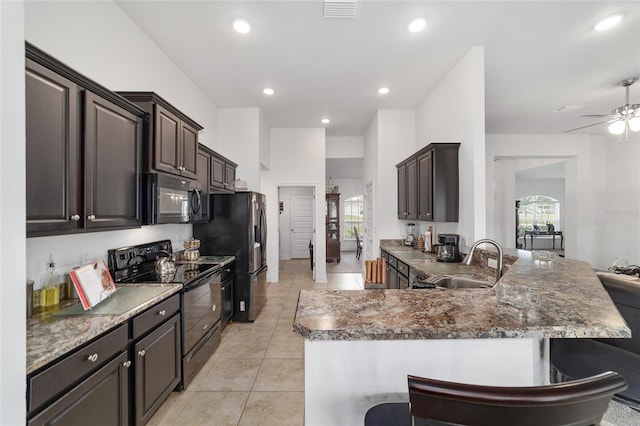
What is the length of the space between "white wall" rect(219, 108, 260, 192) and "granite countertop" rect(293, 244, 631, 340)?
3.64 metres

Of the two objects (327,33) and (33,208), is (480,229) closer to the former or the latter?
(327,33)

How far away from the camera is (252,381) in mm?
2332

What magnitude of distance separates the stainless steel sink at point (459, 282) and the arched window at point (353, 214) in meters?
7.30

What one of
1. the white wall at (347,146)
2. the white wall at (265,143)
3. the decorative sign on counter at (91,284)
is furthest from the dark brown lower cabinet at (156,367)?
the white wall at (347,146)

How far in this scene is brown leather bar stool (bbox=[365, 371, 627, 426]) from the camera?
1.69 ft

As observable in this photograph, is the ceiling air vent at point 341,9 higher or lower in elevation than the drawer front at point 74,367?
higher

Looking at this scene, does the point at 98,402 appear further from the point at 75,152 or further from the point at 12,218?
the point at 75,152

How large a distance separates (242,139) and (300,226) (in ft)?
14.0

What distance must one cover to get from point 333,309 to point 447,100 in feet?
11.1

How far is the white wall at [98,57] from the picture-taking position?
5.45 feet

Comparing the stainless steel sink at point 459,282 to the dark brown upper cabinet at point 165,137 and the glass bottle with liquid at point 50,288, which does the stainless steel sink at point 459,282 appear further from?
the glass bottle with liquid at point 50,288

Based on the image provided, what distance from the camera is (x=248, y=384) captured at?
7.52ft

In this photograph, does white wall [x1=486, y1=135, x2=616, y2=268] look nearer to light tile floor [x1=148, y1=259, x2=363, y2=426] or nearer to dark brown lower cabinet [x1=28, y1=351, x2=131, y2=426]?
light tile floor [x1=148, y1=259, x2=363, y2=426]

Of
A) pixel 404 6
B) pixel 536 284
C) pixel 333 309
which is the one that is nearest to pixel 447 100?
pixel 404 6
